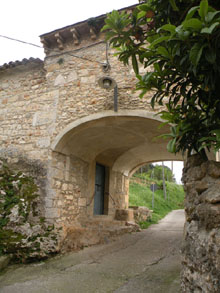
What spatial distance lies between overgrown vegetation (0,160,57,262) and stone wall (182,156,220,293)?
2.97m

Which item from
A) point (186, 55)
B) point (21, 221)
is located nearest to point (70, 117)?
point (21, 221)

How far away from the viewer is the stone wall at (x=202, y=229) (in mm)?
1668

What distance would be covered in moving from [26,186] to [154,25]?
12.6 ft

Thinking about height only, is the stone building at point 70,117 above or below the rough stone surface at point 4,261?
above

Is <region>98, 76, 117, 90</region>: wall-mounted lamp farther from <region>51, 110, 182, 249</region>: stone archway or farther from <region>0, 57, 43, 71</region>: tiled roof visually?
<region>0, 57, 43, 71</region>: tiled roof

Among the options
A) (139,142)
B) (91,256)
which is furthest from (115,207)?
(91,256)

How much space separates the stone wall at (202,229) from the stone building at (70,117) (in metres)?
2.46

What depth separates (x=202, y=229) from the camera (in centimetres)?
183

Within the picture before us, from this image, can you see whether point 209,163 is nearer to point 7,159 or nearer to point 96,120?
point 96,120

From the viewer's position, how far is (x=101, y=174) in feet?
24.0

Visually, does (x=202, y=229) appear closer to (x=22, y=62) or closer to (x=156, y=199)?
(x=22, y=62)

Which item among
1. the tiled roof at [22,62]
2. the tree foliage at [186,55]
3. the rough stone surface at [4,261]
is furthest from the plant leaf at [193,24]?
the tiled roof at [22,62]

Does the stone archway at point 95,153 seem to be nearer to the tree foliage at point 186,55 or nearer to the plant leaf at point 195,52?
the tree foliage at point 186,55

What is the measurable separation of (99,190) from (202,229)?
5.42m
